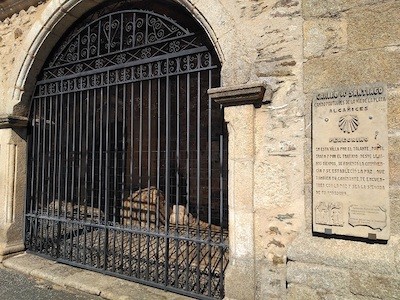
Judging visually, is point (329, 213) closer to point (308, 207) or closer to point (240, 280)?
point (308, 207)

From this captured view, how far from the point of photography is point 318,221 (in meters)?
2.26

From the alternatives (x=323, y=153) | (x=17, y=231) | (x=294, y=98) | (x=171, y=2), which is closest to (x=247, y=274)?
(x=323, y=153)

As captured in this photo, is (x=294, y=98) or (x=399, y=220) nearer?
(x=399, y=220)

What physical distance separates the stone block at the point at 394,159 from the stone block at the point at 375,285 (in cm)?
61

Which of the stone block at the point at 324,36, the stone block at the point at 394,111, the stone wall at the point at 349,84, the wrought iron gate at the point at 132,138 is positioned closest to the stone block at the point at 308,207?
the stone wall at the point at 349,84

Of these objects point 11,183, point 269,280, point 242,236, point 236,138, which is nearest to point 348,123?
point 236,138

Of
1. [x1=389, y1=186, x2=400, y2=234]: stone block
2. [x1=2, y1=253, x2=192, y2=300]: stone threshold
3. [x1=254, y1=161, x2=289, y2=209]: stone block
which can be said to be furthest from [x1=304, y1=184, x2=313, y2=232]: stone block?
[x1=2, y1=253, x2=192, y2=300]: stone threshold

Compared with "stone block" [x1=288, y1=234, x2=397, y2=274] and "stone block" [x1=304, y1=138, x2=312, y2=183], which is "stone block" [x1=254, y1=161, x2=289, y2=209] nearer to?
"stone block" [x1=304, y1=138, x2=312, y2=183]

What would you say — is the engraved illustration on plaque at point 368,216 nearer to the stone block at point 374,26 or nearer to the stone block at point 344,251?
the stone block at point 344,251

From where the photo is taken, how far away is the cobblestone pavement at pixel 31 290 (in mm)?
3236

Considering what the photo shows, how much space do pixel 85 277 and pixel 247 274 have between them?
6.84 ft

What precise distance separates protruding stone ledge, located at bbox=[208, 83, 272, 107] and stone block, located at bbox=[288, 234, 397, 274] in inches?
44.1

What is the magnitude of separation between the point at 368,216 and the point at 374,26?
132cm

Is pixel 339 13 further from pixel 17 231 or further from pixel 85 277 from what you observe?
pixel 17 231
